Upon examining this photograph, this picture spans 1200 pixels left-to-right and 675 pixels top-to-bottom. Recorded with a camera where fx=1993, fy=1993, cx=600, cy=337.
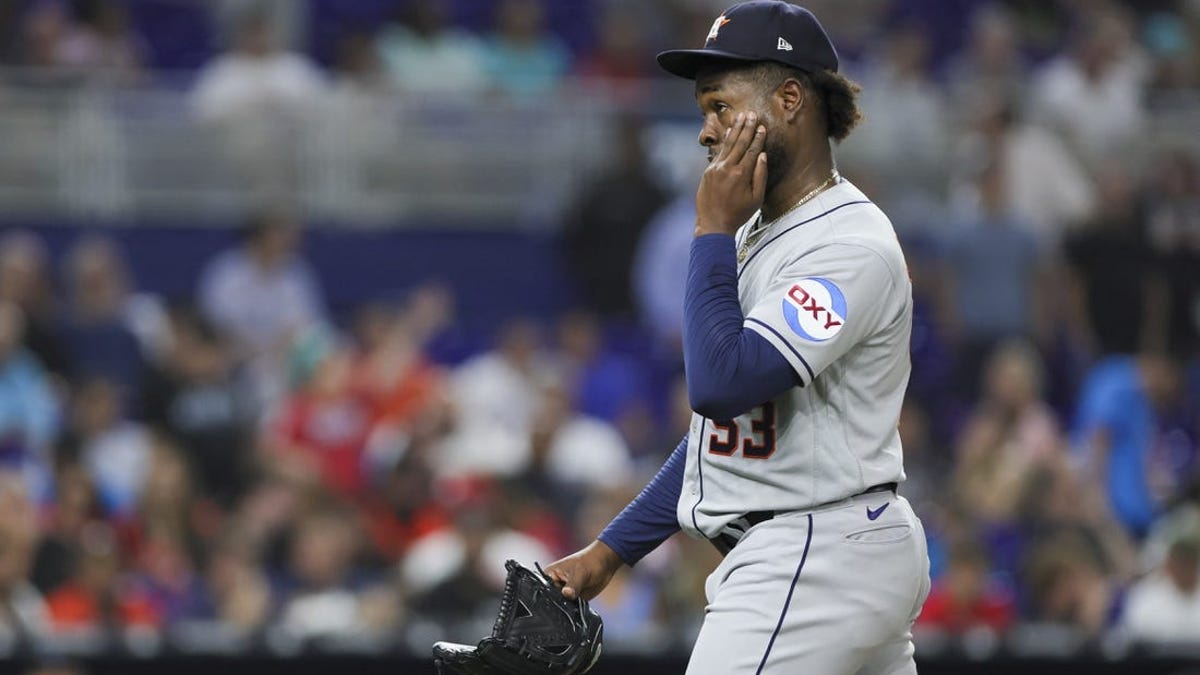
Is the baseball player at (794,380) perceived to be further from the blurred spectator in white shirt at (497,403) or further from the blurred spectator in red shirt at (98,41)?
the blurred spectator in red shirt at (98,41)

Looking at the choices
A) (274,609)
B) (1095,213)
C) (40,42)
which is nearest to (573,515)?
(274,609)

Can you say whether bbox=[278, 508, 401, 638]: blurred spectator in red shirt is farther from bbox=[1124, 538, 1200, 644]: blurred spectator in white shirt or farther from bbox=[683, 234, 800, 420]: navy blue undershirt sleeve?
bbox=[683, 234, 800, 420]: navy blue undershirt sleeve

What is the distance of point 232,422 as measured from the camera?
939 cm

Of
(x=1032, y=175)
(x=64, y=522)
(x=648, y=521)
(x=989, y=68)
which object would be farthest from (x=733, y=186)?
(x=989, y=68)

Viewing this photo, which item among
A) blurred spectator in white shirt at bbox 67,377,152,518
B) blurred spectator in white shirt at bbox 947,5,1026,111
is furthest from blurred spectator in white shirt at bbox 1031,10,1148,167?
blurred spectator in white shirt at bbox 67,377,152,518

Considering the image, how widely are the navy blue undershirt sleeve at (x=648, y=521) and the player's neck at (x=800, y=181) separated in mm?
550

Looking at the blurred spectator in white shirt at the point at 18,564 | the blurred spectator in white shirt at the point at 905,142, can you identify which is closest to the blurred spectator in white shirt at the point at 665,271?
the blurred spectator in white shirt at the point at 905,142

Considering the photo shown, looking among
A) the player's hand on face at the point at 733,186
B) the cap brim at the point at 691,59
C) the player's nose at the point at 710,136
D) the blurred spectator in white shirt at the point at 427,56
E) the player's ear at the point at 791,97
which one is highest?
the blurred spectator in white shirt at the point at 427,56

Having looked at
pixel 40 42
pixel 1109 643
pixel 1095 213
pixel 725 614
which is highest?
pixel 40 42

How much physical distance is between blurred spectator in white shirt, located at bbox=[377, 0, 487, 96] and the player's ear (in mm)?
8282

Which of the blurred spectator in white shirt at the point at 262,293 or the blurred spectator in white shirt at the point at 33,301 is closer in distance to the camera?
the blurred spectator in white shirt at the point at 33,301

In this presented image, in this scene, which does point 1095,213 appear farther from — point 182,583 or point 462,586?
point 182,583

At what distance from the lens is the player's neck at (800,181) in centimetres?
378

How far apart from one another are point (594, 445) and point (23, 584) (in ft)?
9.09
